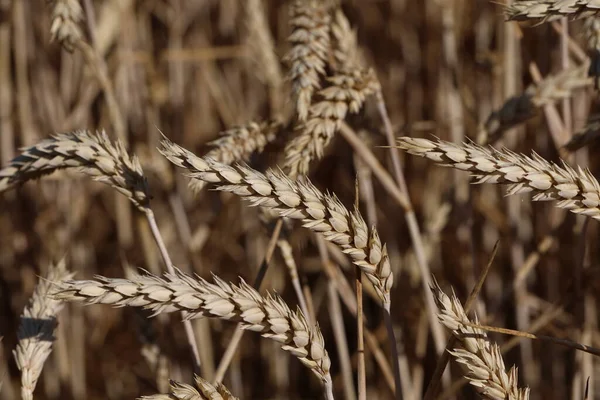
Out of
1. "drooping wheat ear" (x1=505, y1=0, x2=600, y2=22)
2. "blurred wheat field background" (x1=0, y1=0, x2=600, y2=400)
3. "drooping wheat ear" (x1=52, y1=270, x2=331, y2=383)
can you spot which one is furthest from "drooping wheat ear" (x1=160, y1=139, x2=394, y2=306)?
"drooping wheat ear" (x1=505, y1=0, x2=600, y2=22)

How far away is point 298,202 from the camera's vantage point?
763 millimetres

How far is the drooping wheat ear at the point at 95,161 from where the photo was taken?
90 centimetres

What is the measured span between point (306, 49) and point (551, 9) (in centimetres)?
42

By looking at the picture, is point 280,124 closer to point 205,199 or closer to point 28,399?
point 28,399

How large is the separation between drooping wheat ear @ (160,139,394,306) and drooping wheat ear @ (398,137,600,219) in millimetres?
119

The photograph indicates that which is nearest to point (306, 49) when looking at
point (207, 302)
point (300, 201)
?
point (300, 201)

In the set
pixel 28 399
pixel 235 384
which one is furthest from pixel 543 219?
pixel 28 399

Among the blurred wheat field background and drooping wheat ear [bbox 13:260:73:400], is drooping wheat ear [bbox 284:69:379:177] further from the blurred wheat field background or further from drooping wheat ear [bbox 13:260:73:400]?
drooping wheat ear [bbox 13:260:73:400]

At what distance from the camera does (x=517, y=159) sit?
751 mm

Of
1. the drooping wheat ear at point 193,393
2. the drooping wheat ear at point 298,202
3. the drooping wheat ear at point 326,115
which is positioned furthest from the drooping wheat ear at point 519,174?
the drooping wheat ear at point 193,393

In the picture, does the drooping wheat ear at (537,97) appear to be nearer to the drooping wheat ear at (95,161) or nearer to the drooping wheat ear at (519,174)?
the drooping wheat ear at (519,174)

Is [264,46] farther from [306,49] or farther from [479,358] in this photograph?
[479,358]

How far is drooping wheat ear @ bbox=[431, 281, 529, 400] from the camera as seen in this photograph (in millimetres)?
738

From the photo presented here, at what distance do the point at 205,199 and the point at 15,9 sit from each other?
839 millimetres
